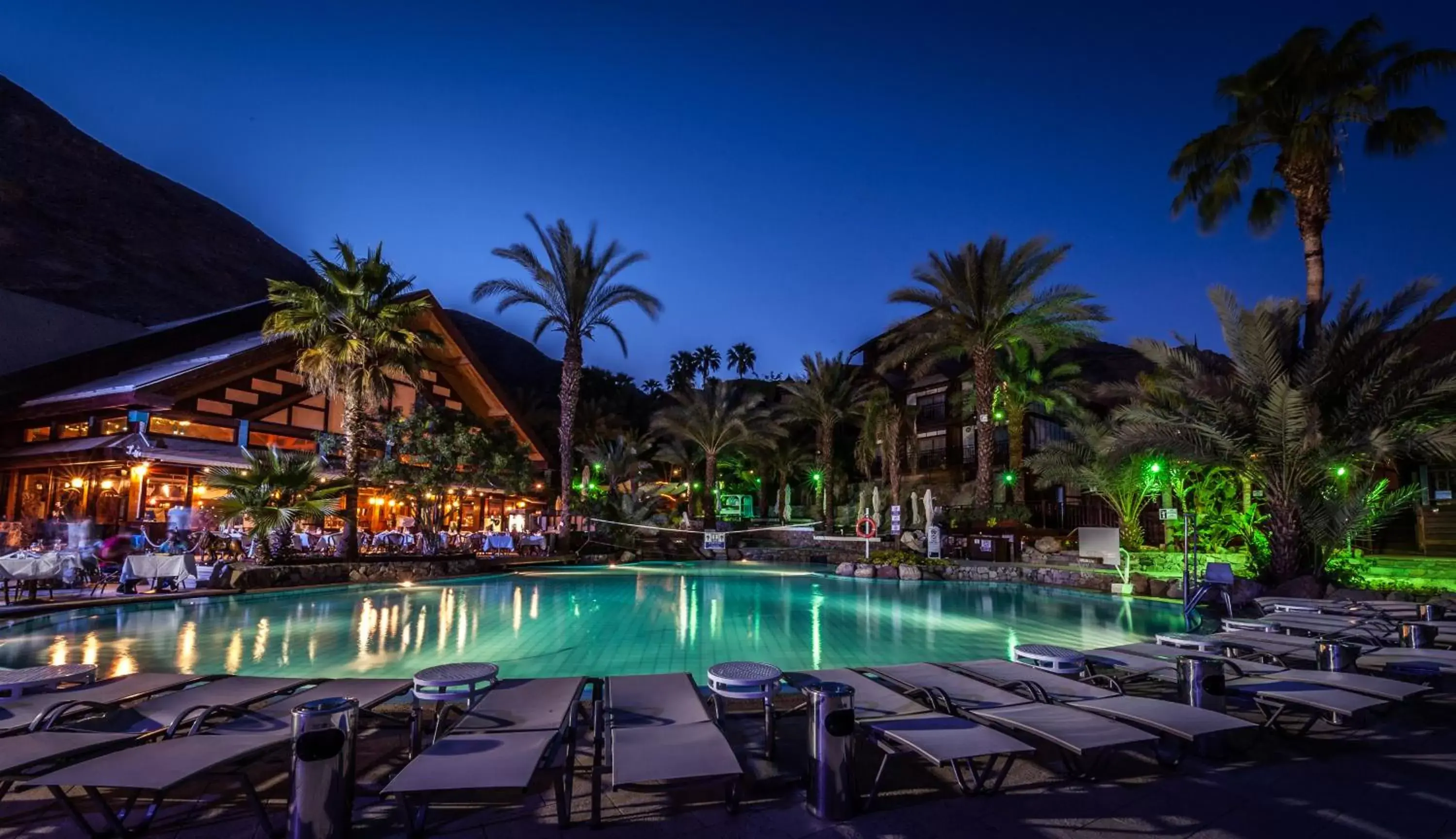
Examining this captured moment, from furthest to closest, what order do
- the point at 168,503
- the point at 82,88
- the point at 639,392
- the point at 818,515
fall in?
the point at 82,88, the point at 639,392, the point at 818,515, the point at 168,503

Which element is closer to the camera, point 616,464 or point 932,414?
point 616,464

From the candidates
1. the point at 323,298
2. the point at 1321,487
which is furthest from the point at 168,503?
the point at 1321,487

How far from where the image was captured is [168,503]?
20078mm

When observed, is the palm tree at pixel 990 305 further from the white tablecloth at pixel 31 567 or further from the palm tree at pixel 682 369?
the palm tree at pixel 682 369

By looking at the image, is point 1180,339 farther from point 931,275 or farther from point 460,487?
point 460,487

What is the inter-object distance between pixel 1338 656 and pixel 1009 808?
12.3 feet

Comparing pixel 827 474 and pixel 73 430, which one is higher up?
pixel 73 430

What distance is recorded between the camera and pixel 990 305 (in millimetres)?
20656

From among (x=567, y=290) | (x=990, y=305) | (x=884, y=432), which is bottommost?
(x=884, y=432)

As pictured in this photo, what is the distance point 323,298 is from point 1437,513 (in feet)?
86.2

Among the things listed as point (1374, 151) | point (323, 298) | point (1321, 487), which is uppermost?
point (1374, 151)

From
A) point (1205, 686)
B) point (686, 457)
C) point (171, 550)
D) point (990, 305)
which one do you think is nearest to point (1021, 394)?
point (990, 305)

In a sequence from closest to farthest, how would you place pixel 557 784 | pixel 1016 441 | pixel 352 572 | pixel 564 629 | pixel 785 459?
pixel 557 784, pixel 564 629, pixel 352 572, pixel 1016 441, pixel 785 459

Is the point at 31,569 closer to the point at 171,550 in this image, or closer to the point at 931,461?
the point at 171,550
